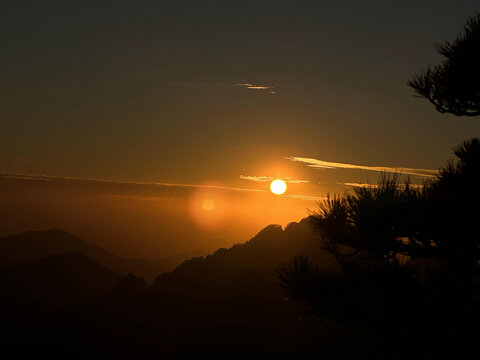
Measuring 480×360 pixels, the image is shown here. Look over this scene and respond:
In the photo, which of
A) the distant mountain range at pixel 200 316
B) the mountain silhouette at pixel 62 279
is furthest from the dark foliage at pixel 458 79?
the mountain silhouette at pixel 62 279

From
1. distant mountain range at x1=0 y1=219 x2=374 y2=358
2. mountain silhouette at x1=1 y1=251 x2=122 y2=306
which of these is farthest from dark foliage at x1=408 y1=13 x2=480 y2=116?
mountain silhouette at x1=1 y1=251 x2=122 y2=306

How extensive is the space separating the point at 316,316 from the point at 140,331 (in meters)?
66.5

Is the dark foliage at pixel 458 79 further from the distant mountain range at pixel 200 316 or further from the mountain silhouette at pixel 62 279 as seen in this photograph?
the mountain silhouette at pixel 62 279

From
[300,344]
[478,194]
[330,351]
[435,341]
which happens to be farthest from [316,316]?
[300,344]

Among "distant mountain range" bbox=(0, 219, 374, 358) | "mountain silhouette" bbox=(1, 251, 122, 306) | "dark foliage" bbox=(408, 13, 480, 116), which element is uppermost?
"dark foliage" bbox=(408, 13, 480, 116)

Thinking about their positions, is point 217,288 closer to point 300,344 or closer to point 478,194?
point 300,344

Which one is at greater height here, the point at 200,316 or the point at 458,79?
the point at 458,79

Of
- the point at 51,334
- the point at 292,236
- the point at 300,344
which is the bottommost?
the point at 51,334

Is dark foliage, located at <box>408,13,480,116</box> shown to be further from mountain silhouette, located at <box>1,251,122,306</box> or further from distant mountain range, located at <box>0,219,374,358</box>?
mountain silhouette, located at <box>1,251,122,306</box>

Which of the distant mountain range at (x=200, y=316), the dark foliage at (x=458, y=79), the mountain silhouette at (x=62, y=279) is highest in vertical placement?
the dark foliage at (x=458, y=79)

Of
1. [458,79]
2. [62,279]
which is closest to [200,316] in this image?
[458,79]

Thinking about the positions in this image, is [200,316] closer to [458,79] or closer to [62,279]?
[458,79]

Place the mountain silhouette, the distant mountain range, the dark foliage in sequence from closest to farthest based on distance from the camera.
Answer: the dark foliage, the distant mountain range, the mountain silhouette

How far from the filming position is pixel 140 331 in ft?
227
